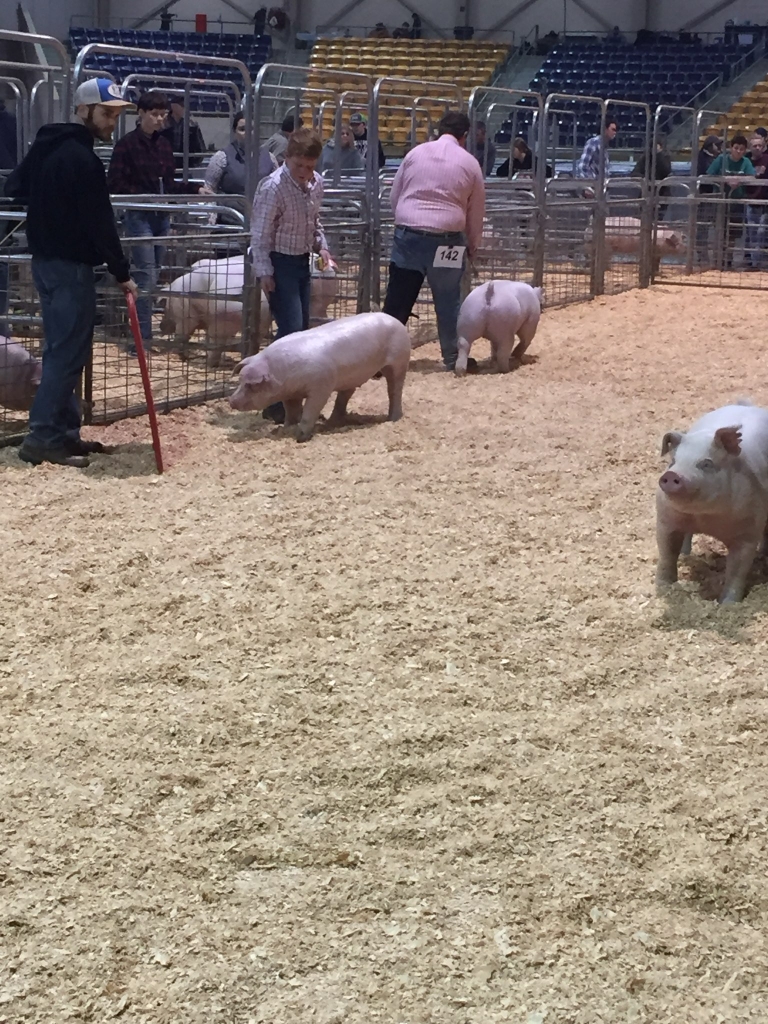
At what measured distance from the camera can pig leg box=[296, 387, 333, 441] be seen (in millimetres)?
5902

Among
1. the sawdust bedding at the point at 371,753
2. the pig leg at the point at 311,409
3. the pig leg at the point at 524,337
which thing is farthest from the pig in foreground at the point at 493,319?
the sawdust bedding at the point at 371,753

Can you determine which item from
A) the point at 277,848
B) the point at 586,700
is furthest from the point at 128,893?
the point at 586,700

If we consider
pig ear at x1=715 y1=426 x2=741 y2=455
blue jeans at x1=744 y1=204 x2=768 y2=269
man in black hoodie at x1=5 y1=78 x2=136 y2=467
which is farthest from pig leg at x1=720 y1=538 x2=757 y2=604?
blue jeans at x1=744 y1=204 x2=768 y2=269

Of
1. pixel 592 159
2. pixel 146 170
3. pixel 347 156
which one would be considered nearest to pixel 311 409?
pixel 146 170

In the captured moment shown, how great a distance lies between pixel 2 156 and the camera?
8938mm

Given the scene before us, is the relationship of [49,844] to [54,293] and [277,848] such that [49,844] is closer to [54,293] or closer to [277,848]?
[277,848]

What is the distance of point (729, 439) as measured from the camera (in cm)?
369

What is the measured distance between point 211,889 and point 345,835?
0.32 meters

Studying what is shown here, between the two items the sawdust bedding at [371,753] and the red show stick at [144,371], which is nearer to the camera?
the sawdust bedding at [371,753]

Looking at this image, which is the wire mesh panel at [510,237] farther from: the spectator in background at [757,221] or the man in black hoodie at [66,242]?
the man in black hoodie at [66,242]

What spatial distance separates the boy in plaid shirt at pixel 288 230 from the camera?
635 centimetres

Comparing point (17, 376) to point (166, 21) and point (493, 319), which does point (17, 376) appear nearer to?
point (493, 319)

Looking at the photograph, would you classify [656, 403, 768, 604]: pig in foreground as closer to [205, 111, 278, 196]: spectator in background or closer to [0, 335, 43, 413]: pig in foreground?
[0, 335, 43, 413]: pig in foreground

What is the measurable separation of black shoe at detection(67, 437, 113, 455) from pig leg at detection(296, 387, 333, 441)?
85 cm
